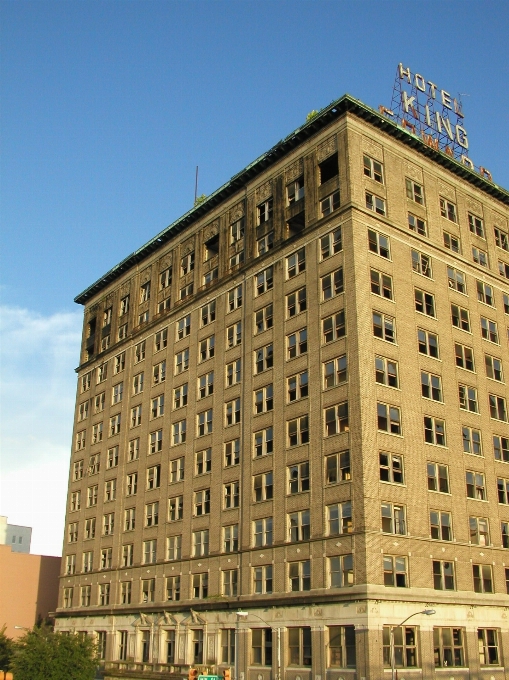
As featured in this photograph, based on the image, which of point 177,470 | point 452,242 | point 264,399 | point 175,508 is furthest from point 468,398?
point 175,508

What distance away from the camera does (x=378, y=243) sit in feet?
196

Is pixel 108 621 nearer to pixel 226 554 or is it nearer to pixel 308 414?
pixel 226 554

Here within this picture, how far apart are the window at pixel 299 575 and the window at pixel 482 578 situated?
12.1 metres

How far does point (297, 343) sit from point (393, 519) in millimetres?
16014

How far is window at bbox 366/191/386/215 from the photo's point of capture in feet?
200

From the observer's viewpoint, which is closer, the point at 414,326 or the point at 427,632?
the point at 427,632

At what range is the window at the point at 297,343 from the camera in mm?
59469

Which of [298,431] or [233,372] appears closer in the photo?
[298,431]

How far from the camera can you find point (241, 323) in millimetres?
67750

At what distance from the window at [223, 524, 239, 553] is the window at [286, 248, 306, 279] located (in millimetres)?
21201

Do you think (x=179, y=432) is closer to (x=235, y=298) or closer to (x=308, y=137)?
(x=235, y=298)

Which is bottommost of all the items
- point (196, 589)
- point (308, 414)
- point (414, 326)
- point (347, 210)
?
point (196, 589)

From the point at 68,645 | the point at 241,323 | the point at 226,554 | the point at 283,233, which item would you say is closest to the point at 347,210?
the point at 283,233

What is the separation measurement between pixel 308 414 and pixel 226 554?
14071mm
